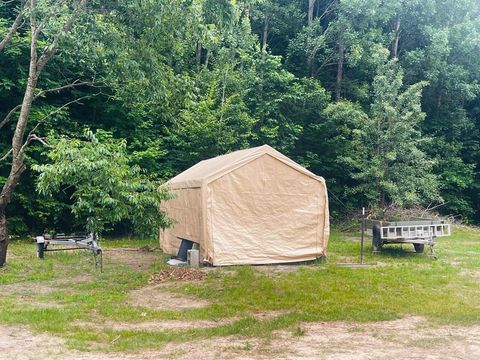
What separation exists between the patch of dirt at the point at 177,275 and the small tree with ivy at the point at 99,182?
906 mm

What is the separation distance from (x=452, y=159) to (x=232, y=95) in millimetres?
11475

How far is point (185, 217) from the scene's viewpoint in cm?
1130

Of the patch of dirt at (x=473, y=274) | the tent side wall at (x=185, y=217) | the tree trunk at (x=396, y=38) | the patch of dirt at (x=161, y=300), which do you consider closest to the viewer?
the patch of dirt at (x=161, y=300)

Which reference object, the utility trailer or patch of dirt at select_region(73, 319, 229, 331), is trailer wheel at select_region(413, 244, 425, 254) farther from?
patch of dirt at select_region(73, 319, 229, 331)

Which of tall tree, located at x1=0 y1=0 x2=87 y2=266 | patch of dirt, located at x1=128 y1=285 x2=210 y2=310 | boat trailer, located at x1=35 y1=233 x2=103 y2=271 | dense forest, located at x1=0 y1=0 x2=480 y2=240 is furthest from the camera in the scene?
boat trailer, located at x1=35 y1=233 x2=103 y2=271

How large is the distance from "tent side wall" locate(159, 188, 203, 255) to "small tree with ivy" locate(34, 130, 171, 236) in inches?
57.2

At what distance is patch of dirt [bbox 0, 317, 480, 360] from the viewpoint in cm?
488

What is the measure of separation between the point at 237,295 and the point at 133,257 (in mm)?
5171

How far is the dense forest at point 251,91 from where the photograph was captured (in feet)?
31.8

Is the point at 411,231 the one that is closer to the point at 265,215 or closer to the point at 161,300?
the point at 265,215

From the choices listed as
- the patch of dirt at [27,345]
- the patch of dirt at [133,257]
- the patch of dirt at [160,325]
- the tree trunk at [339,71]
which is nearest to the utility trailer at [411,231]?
the patch of dirt at [133,257]

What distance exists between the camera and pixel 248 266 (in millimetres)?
10164

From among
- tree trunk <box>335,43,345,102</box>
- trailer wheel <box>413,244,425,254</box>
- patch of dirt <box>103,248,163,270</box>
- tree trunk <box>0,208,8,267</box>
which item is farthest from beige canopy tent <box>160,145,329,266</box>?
tree trunk <box>335,43,345,102</box>

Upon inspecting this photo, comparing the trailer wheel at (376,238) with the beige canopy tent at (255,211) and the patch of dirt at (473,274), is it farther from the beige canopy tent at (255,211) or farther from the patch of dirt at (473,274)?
the patch of dirt at (473,274)
